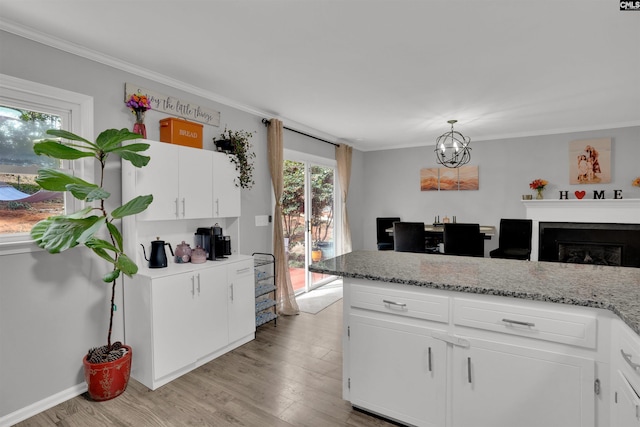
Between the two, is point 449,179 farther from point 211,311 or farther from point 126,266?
point 126,266

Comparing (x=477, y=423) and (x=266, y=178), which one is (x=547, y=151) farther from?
(x=477, y=423)

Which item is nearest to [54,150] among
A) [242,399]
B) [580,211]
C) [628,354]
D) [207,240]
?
[207,240]

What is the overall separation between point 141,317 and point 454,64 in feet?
10.8

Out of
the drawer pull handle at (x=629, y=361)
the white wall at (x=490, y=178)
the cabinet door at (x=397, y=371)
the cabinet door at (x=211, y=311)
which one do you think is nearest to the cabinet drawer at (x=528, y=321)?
the drawer pull handle at (x=629, y=361)

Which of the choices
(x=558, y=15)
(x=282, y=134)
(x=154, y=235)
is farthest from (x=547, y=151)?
(x=154, y=235)

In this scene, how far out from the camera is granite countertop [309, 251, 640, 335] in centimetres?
149

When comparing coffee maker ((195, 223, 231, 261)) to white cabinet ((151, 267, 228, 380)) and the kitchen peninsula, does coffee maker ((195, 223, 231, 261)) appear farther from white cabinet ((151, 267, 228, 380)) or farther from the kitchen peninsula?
the kitchen peninsula

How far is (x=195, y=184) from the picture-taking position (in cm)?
300

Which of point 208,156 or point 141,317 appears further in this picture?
point 208,156

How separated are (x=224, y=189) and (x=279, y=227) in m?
1.06

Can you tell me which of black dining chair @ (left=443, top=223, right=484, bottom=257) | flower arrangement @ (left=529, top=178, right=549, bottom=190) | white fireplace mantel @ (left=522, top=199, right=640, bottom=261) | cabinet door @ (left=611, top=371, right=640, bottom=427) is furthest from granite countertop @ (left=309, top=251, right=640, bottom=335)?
flower arrangement @ (left=529, top=178, right=549, bottom=190)

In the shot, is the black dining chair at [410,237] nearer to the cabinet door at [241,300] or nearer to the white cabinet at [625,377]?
the cabinet door at [241,300]

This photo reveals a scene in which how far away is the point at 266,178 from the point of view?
4176 mm

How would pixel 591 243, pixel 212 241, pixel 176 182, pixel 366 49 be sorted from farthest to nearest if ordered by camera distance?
pixel 591 243
pixel 212 241
pixel 176 182
pixel 366 49
